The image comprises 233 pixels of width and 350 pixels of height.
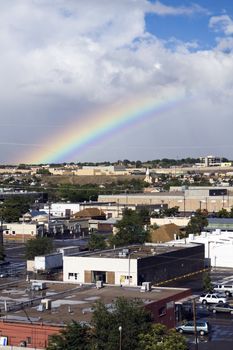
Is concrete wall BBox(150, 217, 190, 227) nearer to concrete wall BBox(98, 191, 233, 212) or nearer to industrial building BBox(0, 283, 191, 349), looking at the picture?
concrete wall BBox(98, 191, 233, 212)

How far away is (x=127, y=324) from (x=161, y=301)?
7.89 ft

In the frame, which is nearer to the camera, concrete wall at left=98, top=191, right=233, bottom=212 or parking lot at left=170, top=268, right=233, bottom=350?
parking lot at left=170, top=268, right=233, bottom=350

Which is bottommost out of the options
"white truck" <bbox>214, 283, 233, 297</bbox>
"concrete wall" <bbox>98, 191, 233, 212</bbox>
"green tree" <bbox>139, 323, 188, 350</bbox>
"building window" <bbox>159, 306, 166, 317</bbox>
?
"white truck" <bbox>214, 283, 233, 297</bbox>

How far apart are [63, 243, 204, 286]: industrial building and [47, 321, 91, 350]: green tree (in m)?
6.49

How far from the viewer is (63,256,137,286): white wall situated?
15.3m

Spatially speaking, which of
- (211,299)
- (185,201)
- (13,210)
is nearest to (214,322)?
(211,299)

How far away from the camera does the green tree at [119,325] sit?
8.27m

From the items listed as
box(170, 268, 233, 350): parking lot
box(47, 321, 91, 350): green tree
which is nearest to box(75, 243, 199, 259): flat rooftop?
box(170, 268, 233, 350): parking lot

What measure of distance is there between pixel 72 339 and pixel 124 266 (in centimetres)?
701

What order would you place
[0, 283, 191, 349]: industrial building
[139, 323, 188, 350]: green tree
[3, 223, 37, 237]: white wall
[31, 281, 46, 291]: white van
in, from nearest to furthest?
[139, 323, 188, 350]: green tree
[0, 283, 191, 349]: industrial building
[31, 281, 46, 291]: white van
[3, 223, 37, 237]: white wall

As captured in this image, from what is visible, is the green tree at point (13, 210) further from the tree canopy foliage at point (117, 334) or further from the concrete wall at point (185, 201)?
the tree canopy foliage at point (117, 334)

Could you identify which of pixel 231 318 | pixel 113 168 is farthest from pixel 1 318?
pixel 113 168

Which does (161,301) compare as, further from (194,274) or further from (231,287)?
(194,274)

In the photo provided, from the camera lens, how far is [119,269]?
15.4m
